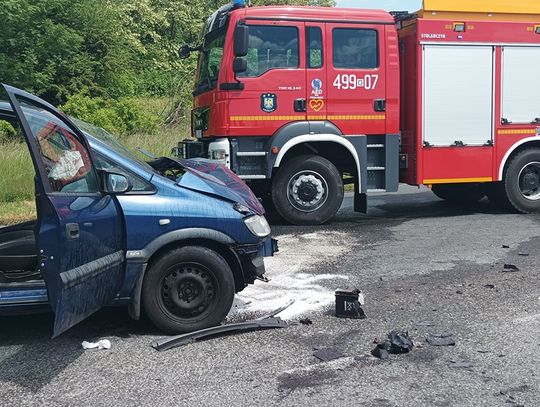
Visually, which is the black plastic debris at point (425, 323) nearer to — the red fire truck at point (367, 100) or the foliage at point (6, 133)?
the red fire truck at point (367, 100)

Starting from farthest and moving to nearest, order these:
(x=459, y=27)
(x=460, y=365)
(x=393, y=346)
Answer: (x=459, y=27) → (x=393, y=346) → (x=460, y=365)

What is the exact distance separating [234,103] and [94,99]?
51.2 feet

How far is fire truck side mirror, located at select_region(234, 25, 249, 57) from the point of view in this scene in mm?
9383

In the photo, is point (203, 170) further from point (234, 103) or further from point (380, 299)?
point (234, 103)

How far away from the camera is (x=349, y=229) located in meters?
10.0

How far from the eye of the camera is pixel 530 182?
11148 mm

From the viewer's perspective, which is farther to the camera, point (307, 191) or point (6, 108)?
point (307, 191)

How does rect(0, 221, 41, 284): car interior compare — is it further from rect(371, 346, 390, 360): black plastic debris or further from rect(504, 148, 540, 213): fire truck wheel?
rect(504, 148, 540, 213): fire truck wheel

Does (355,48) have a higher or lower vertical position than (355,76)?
higher

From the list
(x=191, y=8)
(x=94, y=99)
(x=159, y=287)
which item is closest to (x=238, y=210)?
(x=159, y=287)

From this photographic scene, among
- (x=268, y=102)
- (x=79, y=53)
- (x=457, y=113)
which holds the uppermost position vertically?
(x=79, y=53)

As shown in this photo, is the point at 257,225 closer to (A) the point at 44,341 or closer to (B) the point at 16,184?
(A) the point at 44,341

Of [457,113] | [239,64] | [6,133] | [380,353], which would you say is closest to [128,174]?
[380,353]

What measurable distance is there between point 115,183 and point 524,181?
8.05 meters
